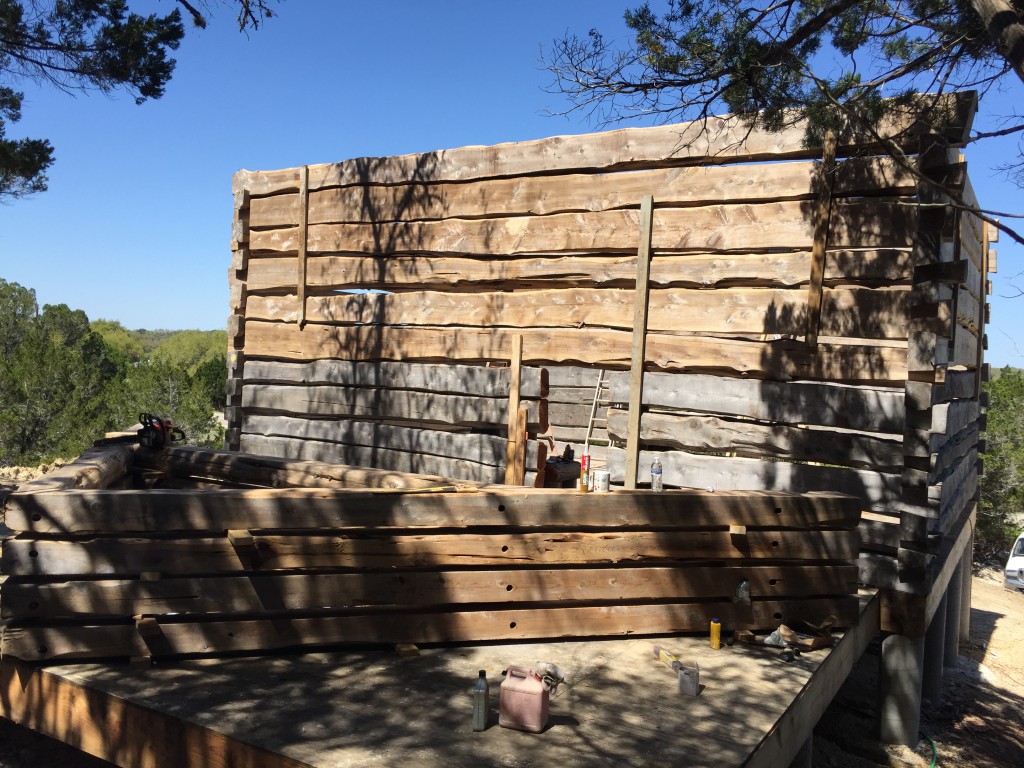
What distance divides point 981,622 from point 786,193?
11.4 metres

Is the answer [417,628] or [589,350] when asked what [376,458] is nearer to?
[589,350]

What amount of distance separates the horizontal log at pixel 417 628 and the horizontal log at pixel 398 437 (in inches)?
80.1

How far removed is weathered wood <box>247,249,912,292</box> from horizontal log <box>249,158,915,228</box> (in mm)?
482

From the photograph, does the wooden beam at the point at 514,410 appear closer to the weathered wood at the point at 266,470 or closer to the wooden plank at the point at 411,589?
the weathered wood at the point at 266,470

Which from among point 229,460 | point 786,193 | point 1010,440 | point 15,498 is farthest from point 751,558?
point 1010,440

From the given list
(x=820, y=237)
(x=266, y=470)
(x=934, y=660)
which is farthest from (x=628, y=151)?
(x=934, y=660)

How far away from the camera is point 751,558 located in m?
4.89

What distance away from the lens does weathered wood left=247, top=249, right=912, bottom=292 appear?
6.05 metres

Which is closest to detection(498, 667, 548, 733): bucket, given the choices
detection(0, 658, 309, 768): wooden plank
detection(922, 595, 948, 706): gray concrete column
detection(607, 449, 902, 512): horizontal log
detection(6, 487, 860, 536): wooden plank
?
detection(0, 658, 309, 768): wooden plank

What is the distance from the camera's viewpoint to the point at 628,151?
7.23m

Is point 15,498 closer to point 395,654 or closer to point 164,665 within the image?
point 164,665

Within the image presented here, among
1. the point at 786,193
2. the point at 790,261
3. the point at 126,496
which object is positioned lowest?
the point at 126,496

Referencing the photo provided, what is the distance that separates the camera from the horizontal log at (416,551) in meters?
4.08

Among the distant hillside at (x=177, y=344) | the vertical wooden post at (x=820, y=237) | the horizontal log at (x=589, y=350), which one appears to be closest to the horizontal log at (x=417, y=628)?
the horizontal log at (x=589, y=350)
